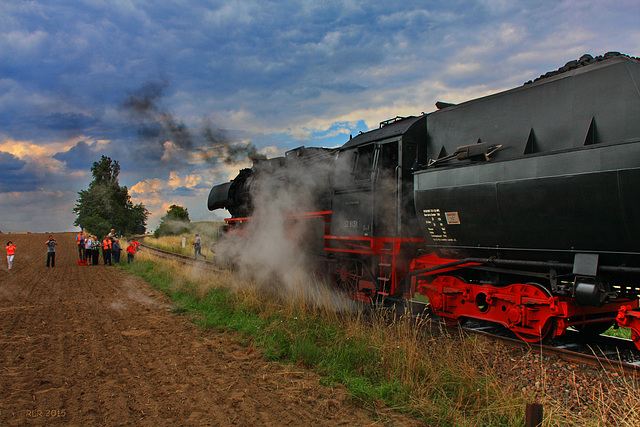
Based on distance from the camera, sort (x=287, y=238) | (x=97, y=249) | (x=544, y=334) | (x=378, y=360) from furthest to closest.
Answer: (x=97, y=249) < (x=287, y=238) < (x=544, y=334) < (x=378, y=360)

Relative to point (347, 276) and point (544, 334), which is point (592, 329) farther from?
point (347, 276)

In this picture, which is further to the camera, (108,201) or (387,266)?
(108,201)

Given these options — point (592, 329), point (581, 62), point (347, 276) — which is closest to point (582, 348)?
point (592, 329)

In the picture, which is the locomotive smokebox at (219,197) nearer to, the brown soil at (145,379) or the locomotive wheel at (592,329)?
the brown soil at (145,379)

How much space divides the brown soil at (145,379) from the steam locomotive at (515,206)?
2.87m

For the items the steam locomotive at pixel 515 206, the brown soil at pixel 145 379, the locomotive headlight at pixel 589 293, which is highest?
the steam locomotive at pixel 515 206

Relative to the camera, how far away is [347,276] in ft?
29.4

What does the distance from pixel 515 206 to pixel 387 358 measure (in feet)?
8.66

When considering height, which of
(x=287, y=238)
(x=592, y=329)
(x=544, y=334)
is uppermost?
(x=287, y=238)

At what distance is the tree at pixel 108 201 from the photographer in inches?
2058

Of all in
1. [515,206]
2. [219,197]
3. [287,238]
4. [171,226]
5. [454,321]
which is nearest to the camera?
[515,206]

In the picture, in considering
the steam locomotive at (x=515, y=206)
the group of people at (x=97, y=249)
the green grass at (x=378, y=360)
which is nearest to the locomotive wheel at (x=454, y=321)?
the steam locomotive at (x=515, y=206)

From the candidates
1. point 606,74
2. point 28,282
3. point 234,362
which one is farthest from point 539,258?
point 28,282

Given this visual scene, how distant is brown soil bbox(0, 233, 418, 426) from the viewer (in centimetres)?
390
